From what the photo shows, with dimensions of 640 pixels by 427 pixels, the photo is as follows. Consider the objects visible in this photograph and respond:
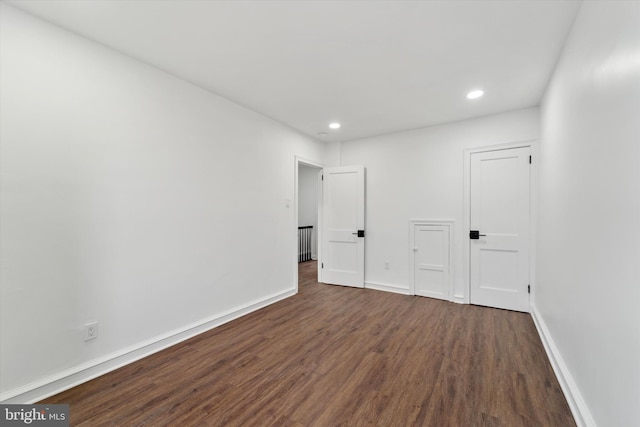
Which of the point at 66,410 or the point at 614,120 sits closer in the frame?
the point at 614,120

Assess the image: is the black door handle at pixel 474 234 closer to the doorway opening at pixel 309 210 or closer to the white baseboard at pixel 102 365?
the white baseboard at pixel 102 365

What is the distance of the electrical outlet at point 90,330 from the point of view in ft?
6.88

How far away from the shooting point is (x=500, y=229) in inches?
144

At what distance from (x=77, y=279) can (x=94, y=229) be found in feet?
1.27

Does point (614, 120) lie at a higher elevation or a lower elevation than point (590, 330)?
higher

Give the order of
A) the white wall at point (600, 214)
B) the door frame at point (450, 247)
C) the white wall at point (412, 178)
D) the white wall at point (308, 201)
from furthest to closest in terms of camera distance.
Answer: the white wall at point (308, 201) < the door frame at point (450, 247) < the white wall at point (412, 178) < the white wall at point (600, 214)

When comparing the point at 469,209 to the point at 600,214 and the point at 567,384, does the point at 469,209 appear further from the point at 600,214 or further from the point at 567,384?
the point at 600,214

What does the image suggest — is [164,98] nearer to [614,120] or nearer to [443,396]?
[614,120]

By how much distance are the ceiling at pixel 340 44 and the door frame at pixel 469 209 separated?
22.1 inches

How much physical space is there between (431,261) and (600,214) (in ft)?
9.39

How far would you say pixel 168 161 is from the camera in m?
2.64

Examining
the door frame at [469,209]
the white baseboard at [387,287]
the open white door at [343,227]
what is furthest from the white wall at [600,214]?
the open white door at [343,227]

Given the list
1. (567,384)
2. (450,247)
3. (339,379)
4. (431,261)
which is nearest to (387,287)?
(431,261)

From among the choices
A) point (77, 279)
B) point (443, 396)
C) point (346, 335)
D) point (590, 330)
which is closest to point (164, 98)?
point (77, 279)
